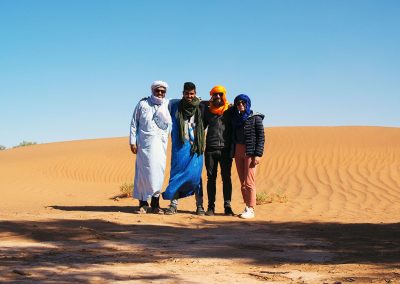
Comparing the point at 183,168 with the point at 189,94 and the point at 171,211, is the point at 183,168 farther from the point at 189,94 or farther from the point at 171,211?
the point at 189,94

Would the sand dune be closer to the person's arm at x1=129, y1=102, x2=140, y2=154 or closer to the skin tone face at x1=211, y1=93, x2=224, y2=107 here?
the skin tone face at x1=211, y1=93, x2=224, y2=107

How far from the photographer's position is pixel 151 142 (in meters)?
7.29

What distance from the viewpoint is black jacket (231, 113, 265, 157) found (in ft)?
23.2

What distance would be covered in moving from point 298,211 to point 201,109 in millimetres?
2721

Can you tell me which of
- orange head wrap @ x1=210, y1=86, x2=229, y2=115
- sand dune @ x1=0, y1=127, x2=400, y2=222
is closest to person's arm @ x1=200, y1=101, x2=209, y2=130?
orange head wrap @ x1=210, y1=86, x2=229, y2=115

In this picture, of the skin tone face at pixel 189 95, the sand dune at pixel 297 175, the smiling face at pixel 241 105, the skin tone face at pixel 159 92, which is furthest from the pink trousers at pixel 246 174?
the skin tone face at pixel 159 92

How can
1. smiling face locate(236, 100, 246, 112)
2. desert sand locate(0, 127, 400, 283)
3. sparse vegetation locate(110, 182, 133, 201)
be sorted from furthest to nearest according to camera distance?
sparse vegetation locate(110, 182, 133, 201) < smiling face locate(236, 100, 246, 112) < desert sand locate(0, 127, 400, 283)

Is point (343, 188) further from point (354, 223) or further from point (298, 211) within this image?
point (354, 223)

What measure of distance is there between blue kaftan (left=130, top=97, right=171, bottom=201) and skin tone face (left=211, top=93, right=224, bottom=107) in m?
0.69

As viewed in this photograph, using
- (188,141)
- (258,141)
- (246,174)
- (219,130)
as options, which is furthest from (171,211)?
(258,141)

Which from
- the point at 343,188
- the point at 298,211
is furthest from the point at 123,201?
the point at 343,188

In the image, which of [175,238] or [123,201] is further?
[123,201]

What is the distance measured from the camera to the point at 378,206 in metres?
9.62

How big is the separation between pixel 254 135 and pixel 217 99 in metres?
0.70
